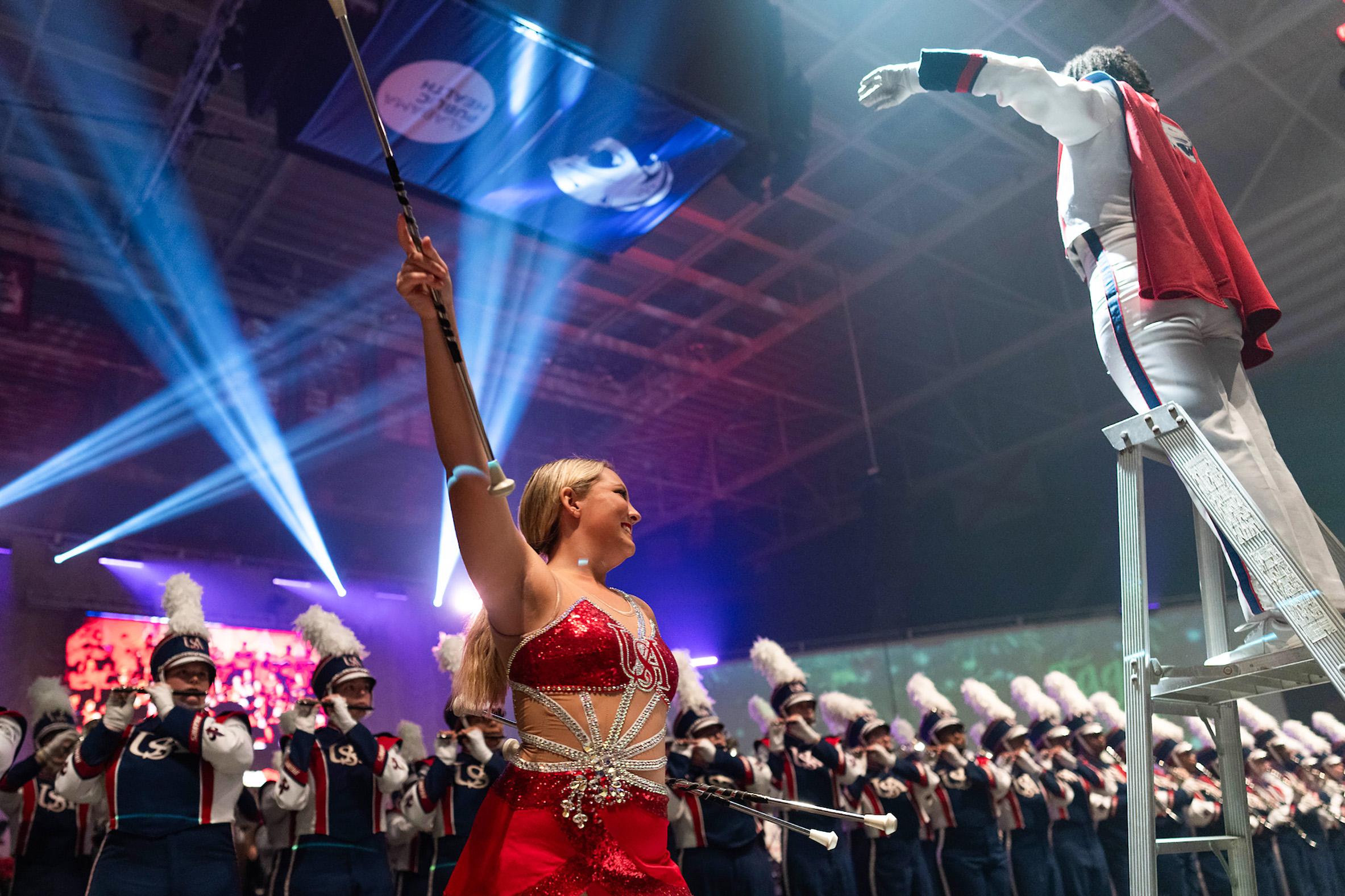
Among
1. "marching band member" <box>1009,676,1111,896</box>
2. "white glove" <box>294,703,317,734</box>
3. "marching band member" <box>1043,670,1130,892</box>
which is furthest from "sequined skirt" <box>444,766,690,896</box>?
"marching band member" <box>1043,670,1130,892</box>

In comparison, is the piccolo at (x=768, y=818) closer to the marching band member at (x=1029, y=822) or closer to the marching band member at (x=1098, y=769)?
the marching band member at (x=1029, y=822)

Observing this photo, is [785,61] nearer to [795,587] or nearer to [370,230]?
[370,230]

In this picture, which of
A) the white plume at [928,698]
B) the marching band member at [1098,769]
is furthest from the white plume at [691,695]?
the marching band member at [1098,769]

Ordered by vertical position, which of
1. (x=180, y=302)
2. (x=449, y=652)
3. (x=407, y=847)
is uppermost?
(x=180, y=302)

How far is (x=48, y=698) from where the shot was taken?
542 cm

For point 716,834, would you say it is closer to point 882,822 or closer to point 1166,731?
point 1166,731

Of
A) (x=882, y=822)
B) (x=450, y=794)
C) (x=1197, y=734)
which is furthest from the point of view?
(x=1197, y=734)

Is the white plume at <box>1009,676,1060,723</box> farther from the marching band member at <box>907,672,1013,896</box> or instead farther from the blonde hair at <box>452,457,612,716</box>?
the blonde hair at <box>452,457,612,716</box>

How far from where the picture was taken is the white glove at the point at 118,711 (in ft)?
13.1

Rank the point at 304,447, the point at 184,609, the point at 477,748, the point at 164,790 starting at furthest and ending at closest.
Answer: the point at 304,447 → the point at 477,748 → the point at 184,609 → the point at 164,790

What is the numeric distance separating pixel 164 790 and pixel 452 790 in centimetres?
151

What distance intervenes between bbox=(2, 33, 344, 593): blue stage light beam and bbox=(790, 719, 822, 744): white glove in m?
5.57

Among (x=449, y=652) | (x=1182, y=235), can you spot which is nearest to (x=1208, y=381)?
(x=1182, y=235)

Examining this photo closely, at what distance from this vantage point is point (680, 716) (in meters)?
5.89
